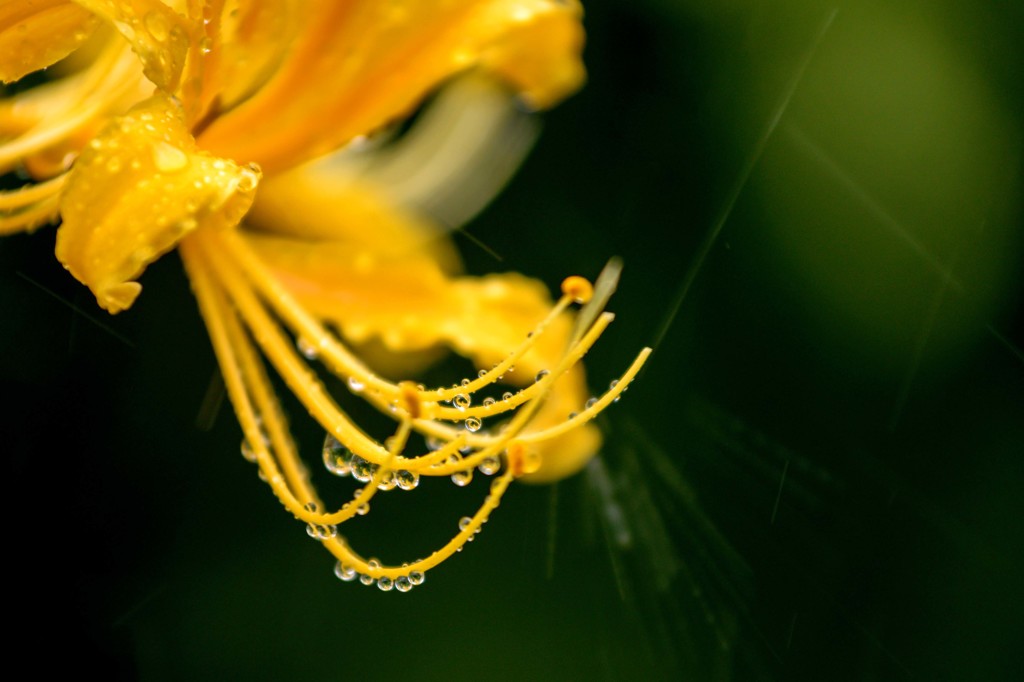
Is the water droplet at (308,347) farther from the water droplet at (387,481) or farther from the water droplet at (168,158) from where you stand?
the water droplet at (168,158)

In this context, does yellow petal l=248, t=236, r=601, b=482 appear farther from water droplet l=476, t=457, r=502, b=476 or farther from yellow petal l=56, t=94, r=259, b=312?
yellow petal l=56, t=94, r=259, b=312

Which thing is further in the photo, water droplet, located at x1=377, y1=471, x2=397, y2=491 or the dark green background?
the dark green background

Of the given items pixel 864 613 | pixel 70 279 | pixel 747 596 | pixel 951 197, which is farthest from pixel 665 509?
pixel 70 279

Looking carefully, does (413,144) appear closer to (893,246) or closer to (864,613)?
(893,246)

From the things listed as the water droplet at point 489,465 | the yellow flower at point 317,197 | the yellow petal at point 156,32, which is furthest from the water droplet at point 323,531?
the yellow petal at point 156,32

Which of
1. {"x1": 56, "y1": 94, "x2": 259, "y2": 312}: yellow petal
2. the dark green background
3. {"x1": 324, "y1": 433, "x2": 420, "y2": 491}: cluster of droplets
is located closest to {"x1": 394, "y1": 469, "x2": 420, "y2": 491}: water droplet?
{"x1": 324, "y1": 433, "x2": 420, "y2": 491}: cluster of droplets

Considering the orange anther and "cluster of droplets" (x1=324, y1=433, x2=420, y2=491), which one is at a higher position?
the orange anther
